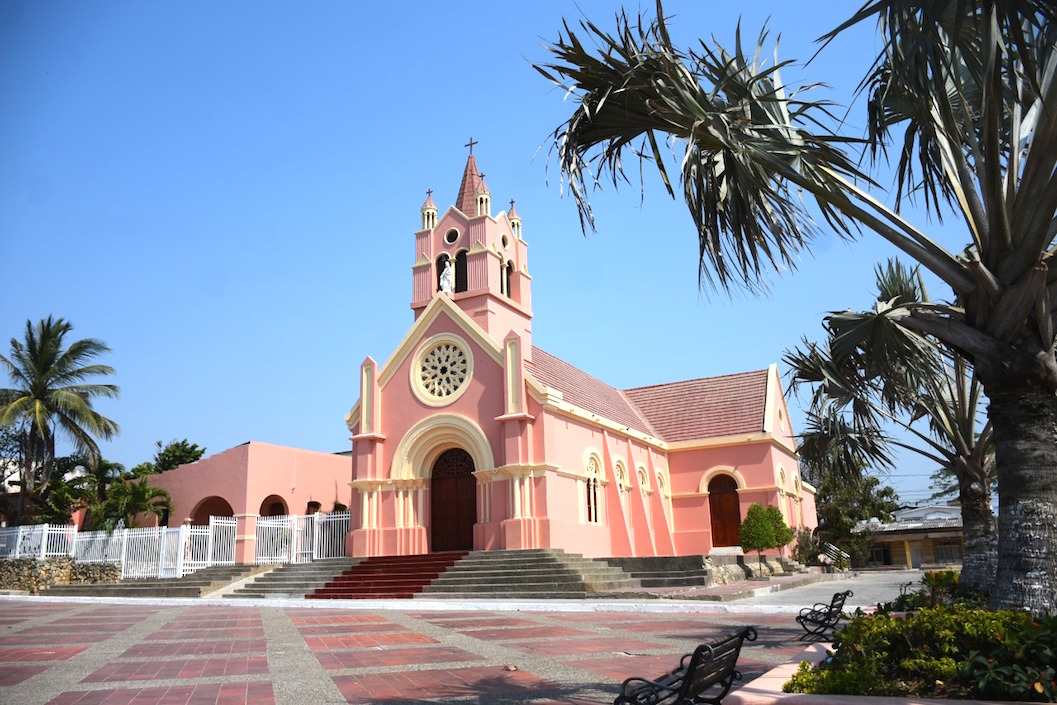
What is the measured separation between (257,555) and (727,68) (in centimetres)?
2373

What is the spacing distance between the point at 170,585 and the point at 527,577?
36.4 ft

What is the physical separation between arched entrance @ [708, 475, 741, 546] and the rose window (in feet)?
34.8

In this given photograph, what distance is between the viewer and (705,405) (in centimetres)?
3203

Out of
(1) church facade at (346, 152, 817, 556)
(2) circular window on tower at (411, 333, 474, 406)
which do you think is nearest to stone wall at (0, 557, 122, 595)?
(1) church facade at (346, 152, 817, 556)

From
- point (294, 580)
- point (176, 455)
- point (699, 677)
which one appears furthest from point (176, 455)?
point (699, 677)

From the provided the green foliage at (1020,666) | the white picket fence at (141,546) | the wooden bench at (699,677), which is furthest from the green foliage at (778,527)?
the wooden bench at (699,677)

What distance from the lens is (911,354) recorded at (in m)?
10.3

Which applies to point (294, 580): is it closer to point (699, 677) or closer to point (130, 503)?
point (130, 503)

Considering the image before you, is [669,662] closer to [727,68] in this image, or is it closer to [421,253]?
[727,68]

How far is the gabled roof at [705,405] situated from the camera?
3028 cm

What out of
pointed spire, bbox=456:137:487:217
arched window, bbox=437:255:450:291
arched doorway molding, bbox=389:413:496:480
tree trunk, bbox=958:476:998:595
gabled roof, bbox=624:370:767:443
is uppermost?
pointed spire, bbox=456:137:487:217

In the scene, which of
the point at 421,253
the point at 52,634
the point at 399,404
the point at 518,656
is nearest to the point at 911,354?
the point at 518,656

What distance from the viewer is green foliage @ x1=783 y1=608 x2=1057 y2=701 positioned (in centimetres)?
555

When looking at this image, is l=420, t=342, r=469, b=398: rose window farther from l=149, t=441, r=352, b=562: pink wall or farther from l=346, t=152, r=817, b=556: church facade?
l=149, t=441, r=352, b=562: pink wall
